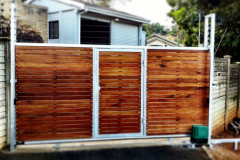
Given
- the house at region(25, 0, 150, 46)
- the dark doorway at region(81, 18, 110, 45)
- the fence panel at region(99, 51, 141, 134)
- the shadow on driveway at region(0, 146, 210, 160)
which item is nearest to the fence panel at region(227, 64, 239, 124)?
the shadow on driveway at region(0, 146, 210, 160)

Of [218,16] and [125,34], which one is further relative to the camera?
[125,34]

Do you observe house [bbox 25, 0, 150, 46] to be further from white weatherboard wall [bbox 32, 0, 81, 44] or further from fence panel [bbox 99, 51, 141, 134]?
fence panel [bbox 99, 51, 141, 134]

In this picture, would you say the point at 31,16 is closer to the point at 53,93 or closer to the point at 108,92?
the point at 53,93

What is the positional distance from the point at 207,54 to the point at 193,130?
1.52 m

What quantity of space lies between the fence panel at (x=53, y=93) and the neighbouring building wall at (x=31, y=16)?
4725 millimetres

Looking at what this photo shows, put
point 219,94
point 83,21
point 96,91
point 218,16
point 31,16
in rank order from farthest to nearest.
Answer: point 83,21
point 31,16
point 218,16
point 219,94
point 96,91

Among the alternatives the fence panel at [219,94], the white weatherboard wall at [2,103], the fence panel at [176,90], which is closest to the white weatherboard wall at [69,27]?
the white weatherboard wall at [2,103]

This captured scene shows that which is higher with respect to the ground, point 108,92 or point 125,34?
point 125,34

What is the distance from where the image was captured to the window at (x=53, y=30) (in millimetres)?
9461

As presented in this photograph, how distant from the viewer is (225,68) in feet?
20.2

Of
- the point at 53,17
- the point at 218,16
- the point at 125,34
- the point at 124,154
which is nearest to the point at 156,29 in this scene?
the point at 125,34

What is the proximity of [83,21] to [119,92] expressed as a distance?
21.3ft

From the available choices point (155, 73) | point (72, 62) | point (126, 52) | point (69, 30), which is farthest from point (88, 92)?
point (69, 30)

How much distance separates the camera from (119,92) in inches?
180
